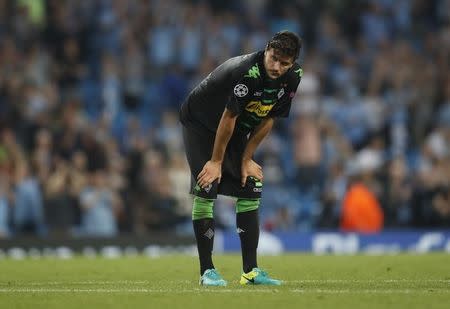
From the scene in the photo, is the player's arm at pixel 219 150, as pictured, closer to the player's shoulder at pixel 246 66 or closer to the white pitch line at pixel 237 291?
the player's shoulder at pixel 246 66

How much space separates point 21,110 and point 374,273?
1008 centimetres

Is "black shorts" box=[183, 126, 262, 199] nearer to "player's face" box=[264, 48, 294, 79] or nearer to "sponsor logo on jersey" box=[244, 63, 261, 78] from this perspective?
"sponsor logo on jersey" box=[244, 63, 261, 78]

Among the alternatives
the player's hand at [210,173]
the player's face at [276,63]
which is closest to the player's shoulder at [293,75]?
the player's face at [276,63]

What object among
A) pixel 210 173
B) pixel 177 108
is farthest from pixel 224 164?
pixel 177 108

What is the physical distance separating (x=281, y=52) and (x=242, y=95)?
0.51 meters

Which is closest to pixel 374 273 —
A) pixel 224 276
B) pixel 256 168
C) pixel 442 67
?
pixel 224 276

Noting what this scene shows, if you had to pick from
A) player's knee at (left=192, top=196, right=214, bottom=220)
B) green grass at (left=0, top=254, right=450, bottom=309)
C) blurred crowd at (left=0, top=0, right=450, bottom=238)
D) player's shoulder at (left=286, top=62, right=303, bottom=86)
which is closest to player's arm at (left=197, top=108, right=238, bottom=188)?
player's knee at (left=192, top=196, right=214, bottom=220)

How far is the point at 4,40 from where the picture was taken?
21.2 m

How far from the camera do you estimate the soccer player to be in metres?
9.37

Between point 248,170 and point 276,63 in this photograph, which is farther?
point 248,170

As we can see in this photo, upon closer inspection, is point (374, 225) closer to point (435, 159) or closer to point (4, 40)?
point (435, 159)

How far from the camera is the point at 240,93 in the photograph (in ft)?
30.4

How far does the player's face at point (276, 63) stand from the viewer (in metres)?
9.12

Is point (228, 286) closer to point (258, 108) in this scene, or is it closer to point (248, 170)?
point (248, 170)
